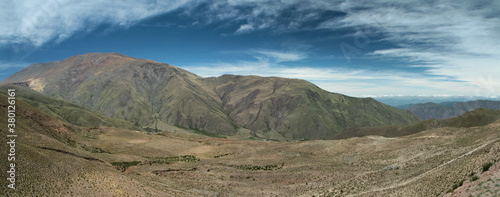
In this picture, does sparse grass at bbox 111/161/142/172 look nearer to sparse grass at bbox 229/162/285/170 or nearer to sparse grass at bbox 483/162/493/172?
sparse grass at bbox 229/162/285/170

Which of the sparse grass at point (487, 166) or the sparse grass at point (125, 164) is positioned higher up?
the sparse grass at point (487, 166)

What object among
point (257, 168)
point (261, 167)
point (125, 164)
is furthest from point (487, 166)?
point (125, 164)

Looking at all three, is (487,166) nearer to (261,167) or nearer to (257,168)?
(257,168)

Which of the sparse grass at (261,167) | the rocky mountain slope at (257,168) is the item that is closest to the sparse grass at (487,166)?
the rocky mountain slope at (257,168)

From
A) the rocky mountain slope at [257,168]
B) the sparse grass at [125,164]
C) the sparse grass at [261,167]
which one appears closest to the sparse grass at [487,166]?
the rocky mountain slope at [257,168]

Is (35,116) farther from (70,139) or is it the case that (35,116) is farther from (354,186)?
(354,186)

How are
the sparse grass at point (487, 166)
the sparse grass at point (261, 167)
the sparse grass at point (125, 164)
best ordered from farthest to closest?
the sparse grass at point (261, 167) → the sparse grass at point (125, 164) → the sparse grass at point (487, 166)

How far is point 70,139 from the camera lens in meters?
64.1

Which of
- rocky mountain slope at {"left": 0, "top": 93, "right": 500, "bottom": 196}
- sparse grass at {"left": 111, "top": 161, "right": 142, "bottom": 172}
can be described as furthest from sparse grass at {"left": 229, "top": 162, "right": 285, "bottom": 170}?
sparse grass at {"left": 111, "top": 161, "right": 142, "bottom": 172}

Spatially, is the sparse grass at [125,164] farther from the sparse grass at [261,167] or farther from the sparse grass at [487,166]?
the sparse grass at [487,166]

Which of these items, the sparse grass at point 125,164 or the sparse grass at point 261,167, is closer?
the sparse grass at point 125,164

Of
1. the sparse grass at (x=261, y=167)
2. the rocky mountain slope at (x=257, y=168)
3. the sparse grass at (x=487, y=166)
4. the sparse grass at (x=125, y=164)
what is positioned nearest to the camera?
the sparse grass at (x=487, y=166)

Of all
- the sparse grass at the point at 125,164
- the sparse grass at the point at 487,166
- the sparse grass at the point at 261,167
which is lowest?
the sparse grass at the point at 261,167

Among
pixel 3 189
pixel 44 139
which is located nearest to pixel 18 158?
pixel 3 189
